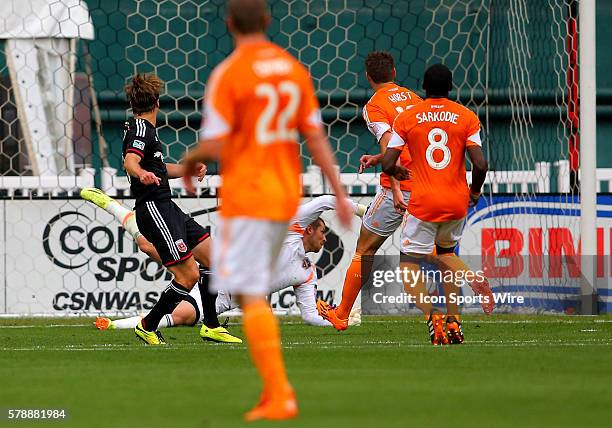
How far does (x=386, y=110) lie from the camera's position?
10.0 m

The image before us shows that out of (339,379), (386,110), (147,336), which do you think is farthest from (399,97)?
(339,379)

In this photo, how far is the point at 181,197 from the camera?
12859mm

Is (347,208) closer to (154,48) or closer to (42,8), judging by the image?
(42,8)

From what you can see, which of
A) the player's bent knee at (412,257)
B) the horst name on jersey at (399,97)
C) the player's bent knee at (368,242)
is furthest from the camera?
the player's bent knee at (368,242)

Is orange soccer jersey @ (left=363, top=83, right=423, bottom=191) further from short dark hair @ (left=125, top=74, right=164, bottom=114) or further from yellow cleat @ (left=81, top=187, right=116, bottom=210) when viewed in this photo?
yellow cleat @ (left=81, top=187, right=116, bottom=210)

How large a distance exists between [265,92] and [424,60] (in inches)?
444

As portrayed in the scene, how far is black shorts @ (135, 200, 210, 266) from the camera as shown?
9336 mm

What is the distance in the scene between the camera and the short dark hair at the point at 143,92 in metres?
9.24

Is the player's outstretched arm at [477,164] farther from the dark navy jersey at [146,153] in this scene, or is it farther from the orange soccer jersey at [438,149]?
the dark navy jersey at [146,153]

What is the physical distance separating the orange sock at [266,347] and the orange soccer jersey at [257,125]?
1.21ft

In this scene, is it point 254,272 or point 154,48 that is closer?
point 254,272

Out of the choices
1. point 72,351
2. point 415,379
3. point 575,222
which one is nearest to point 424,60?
point 575,222

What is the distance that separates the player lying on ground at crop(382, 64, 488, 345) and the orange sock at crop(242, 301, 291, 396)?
12.0ft

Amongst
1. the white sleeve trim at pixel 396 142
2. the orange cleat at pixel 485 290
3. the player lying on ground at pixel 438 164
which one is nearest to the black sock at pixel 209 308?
the player lying on ground at pixel 438 164
